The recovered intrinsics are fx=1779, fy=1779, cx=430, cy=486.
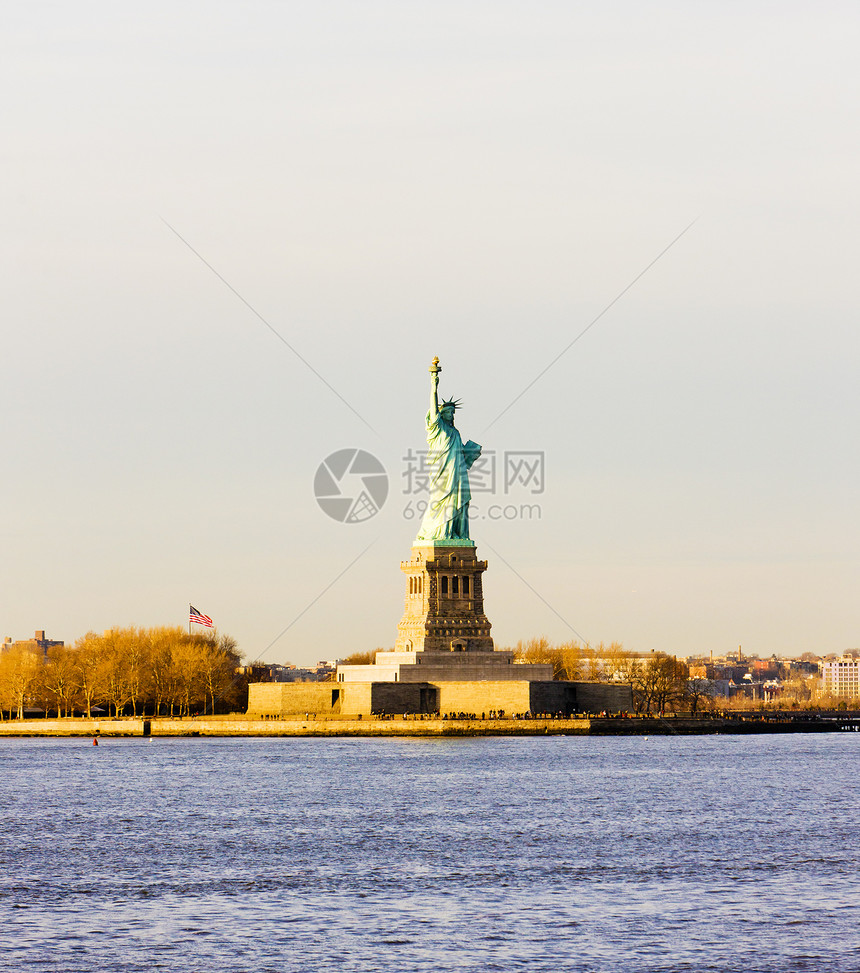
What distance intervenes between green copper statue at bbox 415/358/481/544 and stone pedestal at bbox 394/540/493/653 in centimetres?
123

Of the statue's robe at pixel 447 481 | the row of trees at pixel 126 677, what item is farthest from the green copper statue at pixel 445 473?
the row of trees at pixel 126 677

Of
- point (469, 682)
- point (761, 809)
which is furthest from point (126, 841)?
point (469, 682)

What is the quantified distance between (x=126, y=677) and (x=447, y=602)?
3080 cm

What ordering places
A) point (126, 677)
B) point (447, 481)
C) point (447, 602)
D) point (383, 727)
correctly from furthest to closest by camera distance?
point (126, 677) → point (447, 481) → point (447, 602) → point (383, 727)

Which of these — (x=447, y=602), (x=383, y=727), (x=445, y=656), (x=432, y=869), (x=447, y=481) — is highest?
(x=447, y=481)

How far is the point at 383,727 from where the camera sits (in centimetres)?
9525

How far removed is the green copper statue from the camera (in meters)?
100

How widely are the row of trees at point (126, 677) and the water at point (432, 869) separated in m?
46.1

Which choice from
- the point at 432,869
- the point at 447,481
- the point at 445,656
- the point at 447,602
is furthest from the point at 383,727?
the point at 432,869

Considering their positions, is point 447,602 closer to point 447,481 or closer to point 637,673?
point 447,481

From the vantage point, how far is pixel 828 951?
30781mm

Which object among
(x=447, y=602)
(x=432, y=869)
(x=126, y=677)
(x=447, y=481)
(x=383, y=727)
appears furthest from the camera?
(x=126, y=677)

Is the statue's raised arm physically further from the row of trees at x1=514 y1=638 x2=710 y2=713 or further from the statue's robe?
the row of trees at x1=514 y1=638 x2=710 y2=713

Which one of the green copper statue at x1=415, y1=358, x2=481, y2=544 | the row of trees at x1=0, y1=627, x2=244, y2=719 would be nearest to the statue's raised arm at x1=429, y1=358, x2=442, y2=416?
the green copper statue at x1=415, y1=358, x2=481, y2=544
